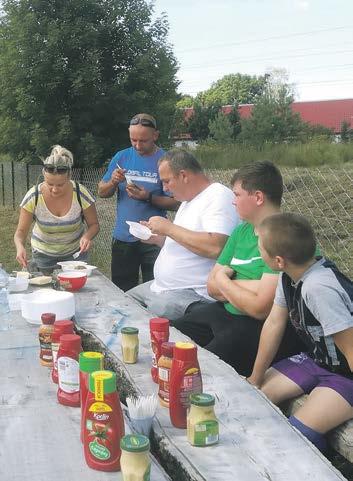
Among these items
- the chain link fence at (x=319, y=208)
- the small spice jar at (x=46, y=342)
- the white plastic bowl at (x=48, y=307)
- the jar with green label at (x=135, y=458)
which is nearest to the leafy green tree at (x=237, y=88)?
the chain link fence at (x=319, y=208)

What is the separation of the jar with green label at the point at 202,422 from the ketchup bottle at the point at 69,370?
0.44 m

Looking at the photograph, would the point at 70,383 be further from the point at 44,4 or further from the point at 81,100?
the point at 44,4

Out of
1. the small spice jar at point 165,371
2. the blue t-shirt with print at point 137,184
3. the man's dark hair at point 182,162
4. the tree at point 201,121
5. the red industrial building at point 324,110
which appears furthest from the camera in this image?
the red industrial building at point 324,110

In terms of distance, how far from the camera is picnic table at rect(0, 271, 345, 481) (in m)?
1.37

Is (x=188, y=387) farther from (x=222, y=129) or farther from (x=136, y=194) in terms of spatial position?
(x=222, y=129)

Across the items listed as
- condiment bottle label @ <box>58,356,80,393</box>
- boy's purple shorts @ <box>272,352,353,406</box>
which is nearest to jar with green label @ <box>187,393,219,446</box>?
condiment bottle label @ <box>58,356,80,393</box>

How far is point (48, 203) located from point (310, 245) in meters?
2.16

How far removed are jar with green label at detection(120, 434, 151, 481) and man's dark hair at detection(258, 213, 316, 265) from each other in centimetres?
107

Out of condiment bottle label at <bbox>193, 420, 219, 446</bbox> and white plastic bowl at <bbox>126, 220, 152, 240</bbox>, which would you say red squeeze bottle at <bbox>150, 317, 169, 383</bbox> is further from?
white plastic bowl at <bbox>126, 220, 152, 240</bbox>

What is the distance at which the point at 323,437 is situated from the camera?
6.64ft

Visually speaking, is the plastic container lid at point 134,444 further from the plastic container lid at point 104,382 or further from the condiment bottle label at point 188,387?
the condiment bottle label at point 188,387

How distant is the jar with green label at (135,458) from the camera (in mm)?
1242

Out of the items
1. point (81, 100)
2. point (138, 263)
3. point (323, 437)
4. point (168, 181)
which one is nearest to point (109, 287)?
point (168, 181)

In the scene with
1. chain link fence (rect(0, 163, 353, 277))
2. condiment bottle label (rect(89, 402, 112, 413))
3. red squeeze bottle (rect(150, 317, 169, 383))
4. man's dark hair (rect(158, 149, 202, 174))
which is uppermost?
man's dark hair (rect(158, 149, 202, 174))
